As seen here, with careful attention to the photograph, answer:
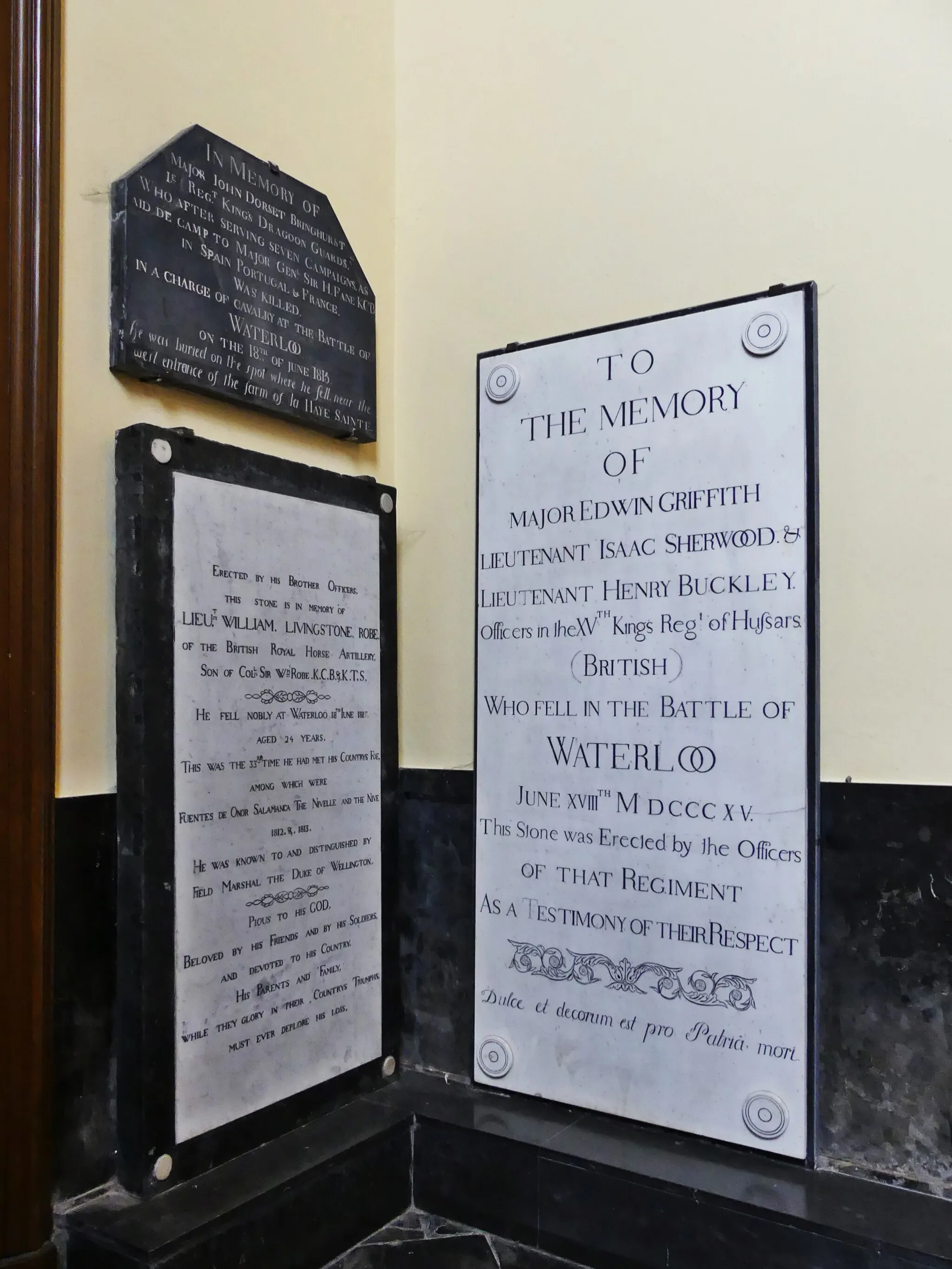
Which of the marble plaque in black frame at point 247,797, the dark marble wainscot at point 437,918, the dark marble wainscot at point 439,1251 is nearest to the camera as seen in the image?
the marble plaque in black frame at point 247,797

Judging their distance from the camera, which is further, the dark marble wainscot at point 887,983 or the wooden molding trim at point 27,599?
the dark marble wainscot at point 887,983

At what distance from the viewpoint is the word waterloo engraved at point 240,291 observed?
162 cm

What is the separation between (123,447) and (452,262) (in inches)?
37.5

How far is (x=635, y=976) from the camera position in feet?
5.87

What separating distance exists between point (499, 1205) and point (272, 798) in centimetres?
83

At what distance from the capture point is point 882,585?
1.66 meters

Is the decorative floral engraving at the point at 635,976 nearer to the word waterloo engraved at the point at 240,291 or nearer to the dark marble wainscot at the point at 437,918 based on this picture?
the dark marble wainscot at the point at 437,918

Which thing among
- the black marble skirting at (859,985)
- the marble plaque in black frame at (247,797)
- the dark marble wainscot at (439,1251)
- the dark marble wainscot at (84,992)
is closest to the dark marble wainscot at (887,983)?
the black marble skirting at (859,985)

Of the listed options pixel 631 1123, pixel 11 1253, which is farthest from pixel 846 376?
pixel 11 1253

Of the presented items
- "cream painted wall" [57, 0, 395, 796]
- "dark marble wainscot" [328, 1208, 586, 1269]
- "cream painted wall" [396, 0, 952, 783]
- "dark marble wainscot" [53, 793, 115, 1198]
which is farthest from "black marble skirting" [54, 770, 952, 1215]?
"dark marble wainscot" [328, 1208, 586, 1269]

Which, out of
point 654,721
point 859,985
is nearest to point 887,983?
point 859,985

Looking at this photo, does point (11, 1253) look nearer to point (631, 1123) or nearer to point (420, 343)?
point (631, 1123)

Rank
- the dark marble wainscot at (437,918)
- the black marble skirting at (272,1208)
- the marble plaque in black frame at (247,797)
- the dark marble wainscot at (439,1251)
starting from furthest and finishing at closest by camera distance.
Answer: the dark marble wainscot at (437,918)
the dark marble wainscot at (439,1251)
the marble plaque in black frame at (247,797)
the black marble skirting at (272,1208)

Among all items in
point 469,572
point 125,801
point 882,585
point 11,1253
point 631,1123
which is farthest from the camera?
point 469,572
